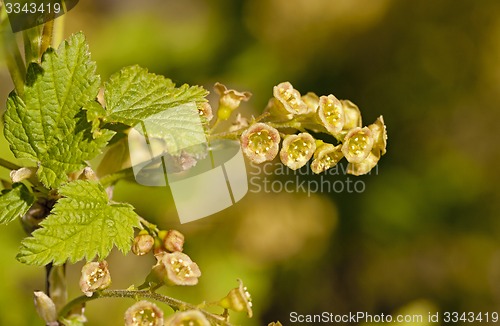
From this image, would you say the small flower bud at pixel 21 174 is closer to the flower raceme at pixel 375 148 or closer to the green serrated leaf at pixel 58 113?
the green serrated leaf at pixel 58 113

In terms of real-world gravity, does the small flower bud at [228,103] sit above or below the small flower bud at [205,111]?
below

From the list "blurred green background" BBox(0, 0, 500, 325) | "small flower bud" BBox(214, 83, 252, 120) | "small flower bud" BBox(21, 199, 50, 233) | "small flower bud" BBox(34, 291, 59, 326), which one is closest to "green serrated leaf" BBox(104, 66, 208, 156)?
"small flower bud" BBox(214, 83, 252, 120)

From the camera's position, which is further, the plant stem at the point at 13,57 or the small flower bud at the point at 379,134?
the small flower bud at the point at 379,134

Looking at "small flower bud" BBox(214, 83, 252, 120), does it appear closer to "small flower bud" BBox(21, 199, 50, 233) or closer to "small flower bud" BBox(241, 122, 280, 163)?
"small flower bud" BBox(241, 122, 280, 163)

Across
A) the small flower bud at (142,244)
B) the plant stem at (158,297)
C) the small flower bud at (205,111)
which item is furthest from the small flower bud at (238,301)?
the small flower bud at (205,111)

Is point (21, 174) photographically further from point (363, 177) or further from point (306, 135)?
point (363, 177)

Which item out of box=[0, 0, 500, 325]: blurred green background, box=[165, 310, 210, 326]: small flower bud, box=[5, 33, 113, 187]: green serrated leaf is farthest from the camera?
box=[0, 0, 500, 325]: blurred green background

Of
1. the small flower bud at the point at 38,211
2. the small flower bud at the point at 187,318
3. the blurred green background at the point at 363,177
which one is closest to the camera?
the small flower bud at the point at 187,318

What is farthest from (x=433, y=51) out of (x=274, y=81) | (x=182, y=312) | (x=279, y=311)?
(x=182, y=312)
